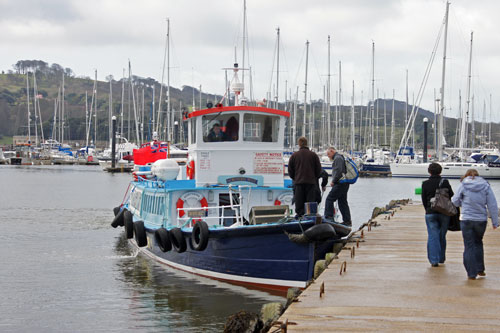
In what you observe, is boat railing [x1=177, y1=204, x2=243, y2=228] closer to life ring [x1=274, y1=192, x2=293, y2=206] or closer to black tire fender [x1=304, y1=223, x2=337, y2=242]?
life ring [x1=274, y1=192, x2=293, y2=206]

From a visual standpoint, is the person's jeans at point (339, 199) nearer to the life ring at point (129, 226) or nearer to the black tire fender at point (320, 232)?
the black tire fender at point (320, 232)

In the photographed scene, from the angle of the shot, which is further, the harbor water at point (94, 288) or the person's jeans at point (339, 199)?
the person's jeans at point (339, 199)

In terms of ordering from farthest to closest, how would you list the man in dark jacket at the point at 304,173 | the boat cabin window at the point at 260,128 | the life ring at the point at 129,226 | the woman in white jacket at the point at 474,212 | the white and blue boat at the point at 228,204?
the life ring at the point at 129,226, the boat cabin window at the point at 260,128, the white and blue boat at the point at 228,204, the man in dark jacket at the point at 304,173, the woman in white jacket at the point at 474,212

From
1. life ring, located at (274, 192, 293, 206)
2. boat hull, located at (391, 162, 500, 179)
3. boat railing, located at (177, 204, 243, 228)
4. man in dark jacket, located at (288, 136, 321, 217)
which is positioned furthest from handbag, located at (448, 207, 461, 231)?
boat hull, located at (391, 162, 500, 179)

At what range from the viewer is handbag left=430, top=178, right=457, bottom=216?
11.8 m

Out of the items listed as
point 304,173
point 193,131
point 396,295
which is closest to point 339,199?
point 304,173

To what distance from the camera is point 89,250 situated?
24.0 meters

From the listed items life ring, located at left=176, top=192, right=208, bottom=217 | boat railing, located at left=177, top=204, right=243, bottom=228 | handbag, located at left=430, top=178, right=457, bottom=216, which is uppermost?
handbag, located at left=430, top=178, right=457, bottom=216

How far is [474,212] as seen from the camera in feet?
35.7

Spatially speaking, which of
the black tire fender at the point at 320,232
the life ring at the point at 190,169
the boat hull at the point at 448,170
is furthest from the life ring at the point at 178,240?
the boat hull at the point at 448,170

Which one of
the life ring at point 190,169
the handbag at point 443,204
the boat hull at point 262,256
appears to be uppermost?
the life ring at point 190,169

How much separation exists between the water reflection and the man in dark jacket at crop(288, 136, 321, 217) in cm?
213

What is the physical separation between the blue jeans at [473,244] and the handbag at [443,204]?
2.67 feet

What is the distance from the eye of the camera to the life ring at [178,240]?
16.6 m
